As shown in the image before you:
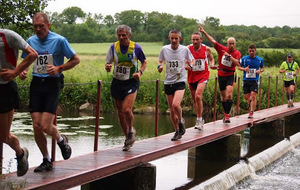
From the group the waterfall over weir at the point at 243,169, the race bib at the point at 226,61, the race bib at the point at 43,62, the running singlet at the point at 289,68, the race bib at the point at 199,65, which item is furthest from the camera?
the running singlet at the point at 289,68

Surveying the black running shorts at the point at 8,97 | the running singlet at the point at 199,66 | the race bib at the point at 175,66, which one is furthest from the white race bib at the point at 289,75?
the black running shorts at the point at 8,97

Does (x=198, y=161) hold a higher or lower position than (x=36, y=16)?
lower

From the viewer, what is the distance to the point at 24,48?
6711 mm

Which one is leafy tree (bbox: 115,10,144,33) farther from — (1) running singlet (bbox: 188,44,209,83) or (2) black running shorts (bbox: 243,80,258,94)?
(1) running singlet (bbox: 188,44,209,83)

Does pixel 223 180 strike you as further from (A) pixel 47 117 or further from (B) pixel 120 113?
A: (A) pixel 47 117

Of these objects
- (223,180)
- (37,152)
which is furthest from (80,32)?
(223,180)

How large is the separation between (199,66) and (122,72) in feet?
10.2

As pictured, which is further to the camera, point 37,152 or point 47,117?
point 37,152

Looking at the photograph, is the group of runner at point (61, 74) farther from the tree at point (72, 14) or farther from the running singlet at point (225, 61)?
the tree at point (72, 14)

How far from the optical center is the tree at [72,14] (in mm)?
100812

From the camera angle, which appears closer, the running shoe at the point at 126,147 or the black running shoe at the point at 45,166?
the black running shoe at the point at 45,166

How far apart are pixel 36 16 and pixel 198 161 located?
25.4ft

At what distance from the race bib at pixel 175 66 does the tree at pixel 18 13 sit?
29.7 ft

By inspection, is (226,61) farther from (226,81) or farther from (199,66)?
(199,66)
